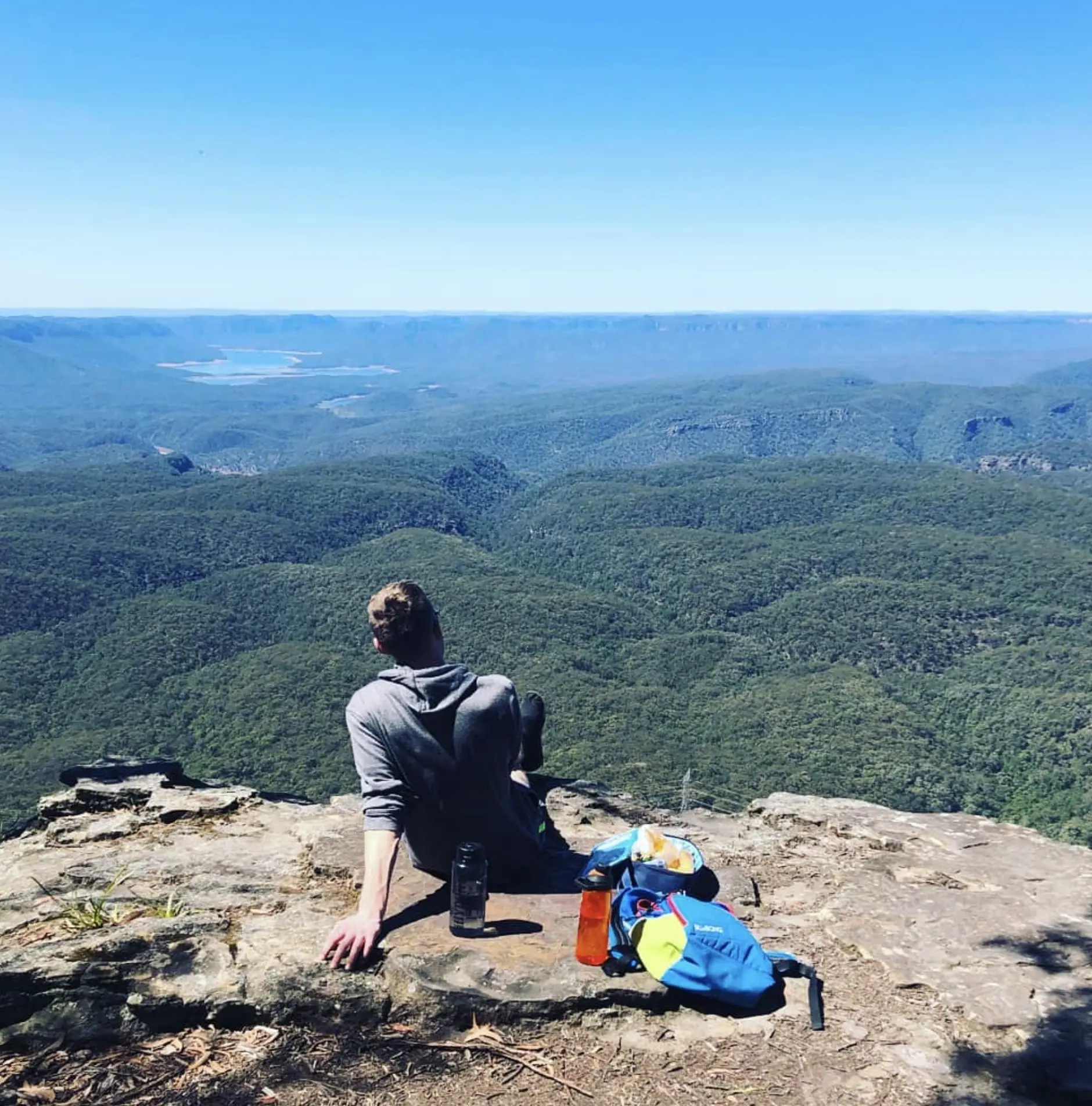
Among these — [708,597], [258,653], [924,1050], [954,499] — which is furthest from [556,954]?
[954,499]

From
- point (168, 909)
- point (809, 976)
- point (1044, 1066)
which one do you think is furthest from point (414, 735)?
point (1044, 1066)

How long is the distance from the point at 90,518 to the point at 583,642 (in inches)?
2233

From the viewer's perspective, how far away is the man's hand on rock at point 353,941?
4.00 metres

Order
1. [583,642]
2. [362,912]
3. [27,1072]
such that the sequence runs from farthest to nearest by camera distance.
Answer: [583,642] → [362,912] → [27,1072]

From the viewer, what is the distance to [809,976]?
157 inches

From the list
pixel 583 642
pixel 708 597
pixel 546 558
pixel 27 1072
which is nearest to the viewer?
pixel 27 1072

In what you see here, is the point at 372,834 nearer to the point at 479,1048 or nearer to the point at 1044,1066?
the point at 479,1048

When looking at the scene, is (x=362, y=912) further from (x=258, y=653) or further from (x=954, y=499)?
(x=954, y=499)

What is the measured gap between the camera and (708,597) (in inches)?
3219

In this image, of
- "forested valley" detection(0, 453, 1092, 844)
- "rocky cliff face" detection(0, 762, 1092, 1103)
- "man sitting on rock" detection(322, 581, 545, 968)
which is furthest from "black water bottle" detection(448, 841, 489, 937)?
"forested valley" detection(0, 453, 1092, 844)

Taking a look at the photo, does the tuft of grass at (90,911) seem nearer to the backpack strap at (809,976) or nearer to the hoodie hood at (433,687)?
the hoodie hood at (433,687)

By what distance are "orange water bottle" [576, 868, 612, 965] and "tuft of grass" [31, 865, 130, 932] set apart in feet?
8.25

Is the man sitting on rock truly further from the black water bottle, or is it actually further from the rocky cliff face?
the rocky cliff face

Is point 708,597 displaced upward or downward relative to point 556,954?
downward
